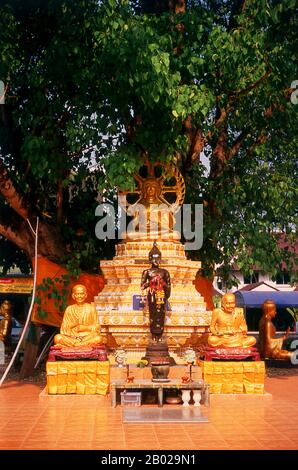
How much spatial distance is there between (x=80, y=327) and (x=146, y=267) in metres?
2.43

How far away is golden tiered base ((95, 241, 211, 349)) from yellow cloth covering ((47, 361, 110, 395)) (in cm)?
189

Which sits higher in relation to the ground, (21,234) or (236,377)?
(21,234)

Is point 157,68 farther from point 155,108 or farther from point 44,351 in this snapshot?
point 44,351

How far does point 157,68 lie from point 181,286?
4753 millimetres

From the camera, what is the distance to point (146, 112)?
13.5 metres

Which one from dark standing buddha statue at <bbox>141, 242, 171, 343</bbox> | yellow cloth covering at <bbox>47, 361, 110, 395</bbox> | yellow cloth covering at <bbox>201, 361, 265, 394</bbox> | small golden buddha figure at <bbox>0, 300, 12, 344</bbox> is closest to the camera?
yellow cloth covering at <bbox>47, 361, 110, 395</bbox>

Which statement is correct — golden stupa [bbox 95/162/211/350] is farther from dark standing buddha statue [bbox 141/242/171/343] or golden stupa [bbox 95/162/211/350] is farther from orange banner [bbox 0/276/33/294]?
orange banner [bbox 0/276/33/294]

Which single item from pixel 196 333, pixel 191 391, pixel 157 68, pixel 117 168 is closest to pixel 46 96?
pixel 117 168

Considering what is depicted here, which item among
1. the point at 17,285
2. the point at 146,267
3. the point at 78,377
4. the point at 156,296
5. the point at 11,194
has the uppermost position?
the point at 11,194

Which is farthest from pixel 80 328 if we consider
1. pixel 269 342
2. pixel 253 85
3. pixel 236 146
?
pixel 236 146

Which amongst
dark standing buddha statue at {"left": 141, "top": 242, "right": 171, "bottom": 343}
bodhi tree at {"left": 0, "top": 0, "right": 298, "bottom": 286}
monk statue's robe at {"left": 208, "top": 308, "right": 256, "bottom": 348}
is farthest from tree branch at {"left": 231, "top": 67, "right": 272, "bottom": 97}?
monk statue's robe at {"left": 208, "top": 308, "right": 256, "bottom": 348}

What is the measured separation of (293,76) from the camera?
13773 mm

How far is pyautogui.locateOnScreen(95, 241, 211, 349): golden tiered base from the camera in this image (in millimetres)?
13961

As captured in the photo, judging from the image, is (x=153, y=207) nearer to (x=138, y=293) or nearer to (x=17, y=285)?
(x=138, y=293)
